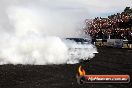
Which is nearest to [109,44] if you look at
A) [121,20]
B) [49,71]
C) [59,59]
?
[121,20]

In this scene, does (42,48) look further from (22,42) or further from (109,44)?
(109,44)

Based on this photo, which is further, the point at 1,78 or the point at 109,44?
the point at 109,44

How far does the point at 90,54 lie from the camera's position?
2059 centimetres

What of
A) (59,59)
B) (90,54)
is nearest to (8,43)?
(59,59)

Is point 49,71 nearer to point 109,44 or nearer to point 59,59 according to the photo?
point 59,59

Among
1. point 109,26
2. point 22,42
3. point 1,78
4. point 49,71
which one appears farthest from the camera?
point 109,26

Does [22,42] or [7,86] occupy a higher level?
[22,42]

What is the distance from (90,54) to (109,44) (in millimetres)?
39830

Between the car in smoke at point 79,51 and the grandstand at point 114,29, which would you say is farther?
the grandstand at point 114,29

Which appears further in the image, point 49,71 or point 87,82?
point 49,71

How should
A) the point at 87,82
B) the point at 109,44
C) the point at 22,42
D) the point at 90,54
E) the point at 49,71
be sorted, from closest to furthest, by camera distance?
the point at 87,82 → the point at 49,71 → the point at 22,42 → the point at 90,54 → the point at 109,44

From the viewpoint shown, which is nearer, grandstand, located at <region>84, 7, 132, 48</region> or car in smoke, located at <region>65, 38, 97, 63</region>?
car in smoke, located at <region>65, 38, 97, 63</region>

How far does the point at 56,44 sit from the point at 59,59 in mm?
1199

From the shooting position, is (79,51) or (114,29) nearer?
(79,51)
